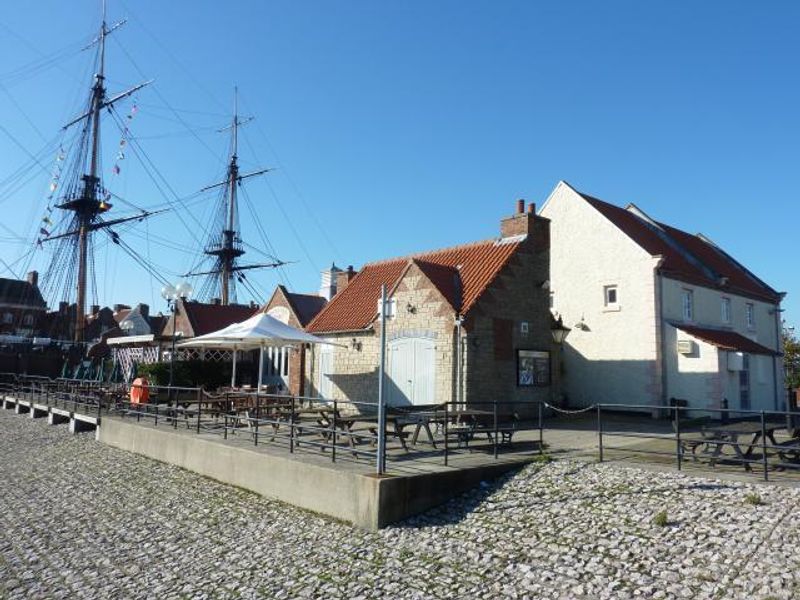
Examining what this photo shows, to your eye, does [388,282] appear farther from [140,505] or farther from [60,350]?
[60,350]

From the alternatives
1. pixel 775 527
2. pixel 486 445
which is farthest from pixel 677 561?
pixel 486 445

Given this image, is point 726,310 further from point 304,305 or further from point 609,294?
point 304,305

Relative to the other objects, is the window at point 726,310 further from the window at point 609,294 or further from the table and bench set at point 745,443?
the table and bench set at point 745,443

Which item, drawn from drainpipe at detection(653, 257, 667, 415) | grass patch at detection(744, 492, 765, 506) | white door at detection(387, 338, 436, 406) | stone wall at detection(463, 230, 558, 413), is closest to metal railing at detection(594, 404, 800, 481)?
grass patch at detection(744, 492, 765, 506)

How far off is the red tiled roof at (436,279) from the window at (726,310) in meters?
11.6

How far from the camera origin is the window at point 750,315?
27.9 metres

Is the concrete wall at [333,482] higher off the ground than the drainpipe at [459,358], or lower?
lower

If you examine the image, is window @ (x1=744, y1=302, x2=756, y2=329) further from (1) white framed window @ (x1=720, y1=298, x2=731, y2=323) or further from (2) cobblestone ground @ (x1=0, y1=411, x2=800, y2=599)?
(2) cobblestone ground @ (x1=0, y1=411, x2=800, y2=599)

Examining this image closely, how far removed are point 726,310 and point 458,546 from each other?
22605 mm

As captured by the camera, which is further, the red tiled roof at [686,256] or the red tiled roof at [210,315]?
the red tiled roof at [210,315]

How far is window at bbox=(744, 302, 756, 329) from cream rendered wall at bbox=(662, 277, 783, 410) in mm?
145

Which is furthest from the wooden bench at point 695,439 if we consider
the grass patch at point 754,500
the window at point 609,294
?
the window at point 609,294

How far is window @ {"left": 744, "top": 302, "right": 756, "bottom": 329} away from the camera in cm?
2792

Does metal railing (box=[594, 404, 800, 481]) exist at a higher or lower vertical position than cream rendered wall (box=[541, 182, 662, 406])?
lower
